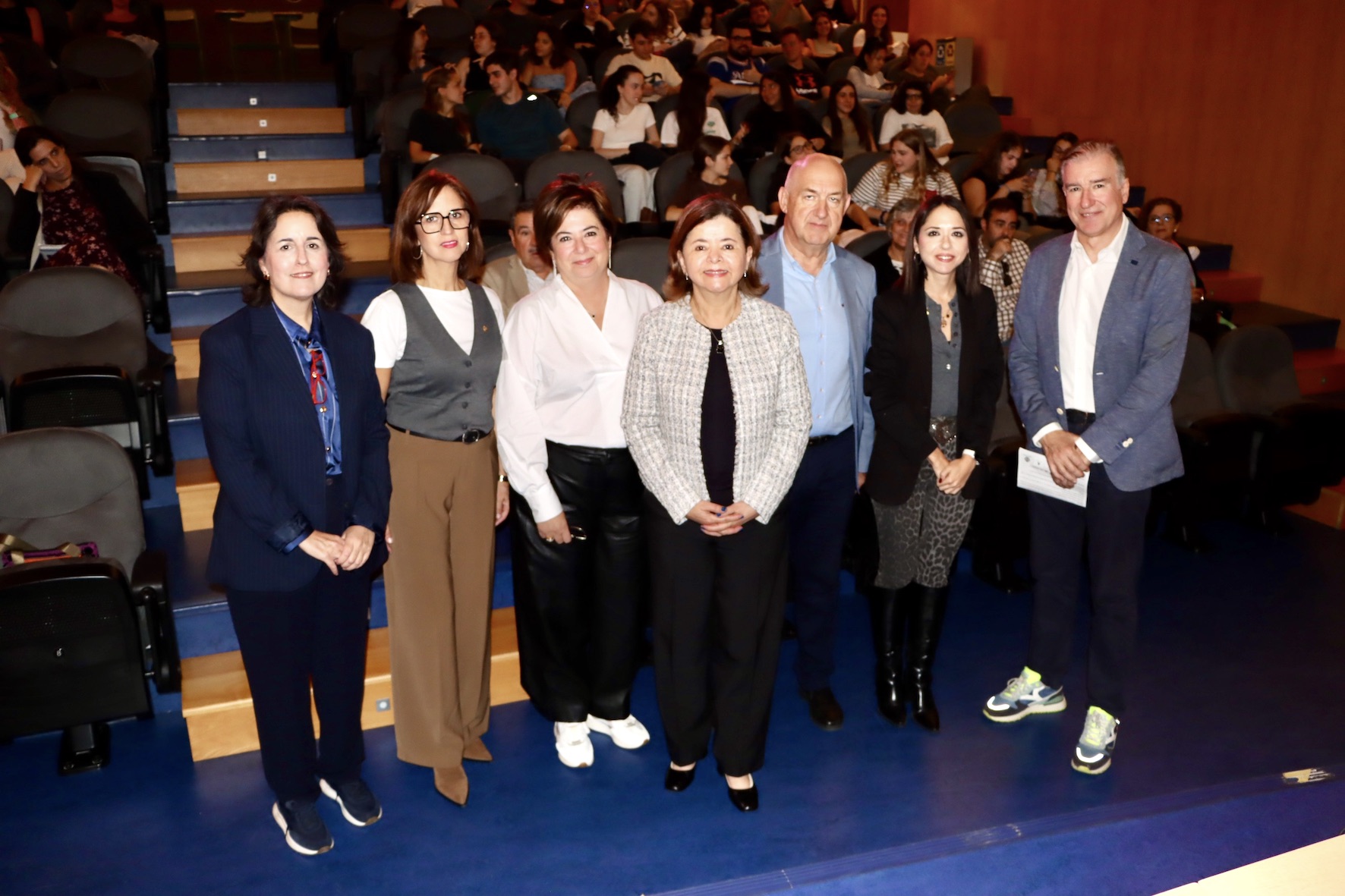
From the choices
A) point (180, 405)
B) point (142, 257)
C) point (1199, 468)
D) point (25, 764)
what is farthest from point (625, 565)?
point (142, 257)

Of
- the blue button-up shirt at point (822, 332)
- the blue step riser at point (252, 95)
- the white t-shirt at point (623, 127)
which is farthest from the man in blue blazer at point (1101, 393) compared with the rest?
the blue step riser at point (252, 95)

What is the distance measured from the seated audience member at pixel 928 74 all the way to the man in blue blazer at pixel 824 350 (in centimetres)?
626

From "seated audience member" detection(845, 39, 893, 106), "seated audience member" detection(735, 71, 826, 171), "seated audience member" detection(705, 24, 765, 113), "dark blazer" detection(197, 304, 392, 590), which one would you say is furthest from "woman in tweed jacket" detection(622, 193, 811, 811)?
Result: "seated audience member" detection(845, 39, 893, 106)

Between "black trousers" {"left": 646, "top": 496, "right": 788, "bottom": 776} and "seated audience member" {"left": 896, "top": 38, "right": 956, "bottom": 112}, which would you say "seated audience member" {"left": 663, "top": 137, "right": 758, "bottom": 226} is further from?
"seated audience member" {"left": 896, "top": 38, "right": 956, "bottom": 112}

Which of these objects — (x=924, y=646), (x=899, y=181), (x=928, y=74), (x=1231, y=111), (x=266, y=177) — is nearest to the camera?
(x=924, y=646)

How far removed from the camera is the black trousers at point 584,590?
2.63m

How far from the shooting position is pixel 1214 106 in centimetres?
711

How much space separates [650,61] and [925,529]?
5606 millimetres

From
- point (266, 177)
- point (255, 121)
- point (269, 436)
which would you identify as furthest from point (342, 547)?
point (255, 121)

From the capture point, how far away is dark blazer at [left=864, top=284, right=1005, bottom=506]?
8.93ft

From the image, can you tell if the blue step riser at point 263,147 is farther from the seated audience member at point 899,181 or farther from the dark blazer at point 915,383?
the dark blazer at point 915,383

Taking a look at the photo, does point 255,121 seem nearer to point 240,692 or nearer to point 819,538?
point 240,692

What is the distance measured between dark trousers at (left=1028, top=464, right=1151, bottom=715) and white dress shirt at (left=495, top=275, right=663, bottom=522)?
1218mm

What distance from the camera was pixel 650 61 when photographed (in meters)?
7.52
